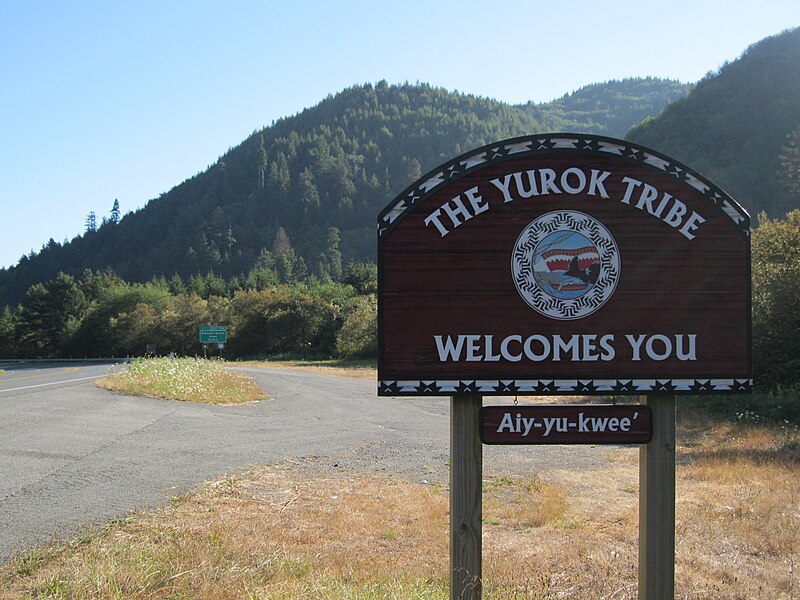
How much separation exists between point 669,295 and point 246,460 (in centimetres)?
762

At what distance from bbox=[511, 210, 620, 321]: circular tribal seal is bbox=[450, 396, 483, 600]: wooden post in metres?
0.67

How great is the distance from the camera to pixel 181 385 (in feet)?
64.7

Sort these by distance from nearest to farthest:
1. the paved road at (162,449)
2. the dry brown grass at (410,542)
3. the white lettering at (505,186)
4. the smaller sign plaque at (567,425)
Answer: the smaller sign plaque at (567,425) → the white lettering at (505,186) → the dry brown grass at (410,542) → the paved road at (162,449)

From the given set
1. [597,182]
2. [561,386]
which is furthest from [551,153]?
[561,386]

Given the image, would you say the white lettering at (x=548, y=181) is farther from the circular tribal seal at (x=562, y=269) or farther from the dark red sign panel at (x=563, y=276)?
the circular tribal seal at (x=562, y=269)

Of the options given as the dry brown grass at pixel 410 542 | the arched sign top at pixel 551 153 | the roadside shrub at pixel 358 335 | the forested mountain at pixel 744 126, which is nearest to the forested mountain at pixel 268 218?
the forested mountain at pixel 744 126

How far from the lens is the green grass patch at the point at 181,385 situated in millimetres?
18859

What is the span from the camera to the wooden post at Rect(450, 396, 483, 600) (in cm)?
372

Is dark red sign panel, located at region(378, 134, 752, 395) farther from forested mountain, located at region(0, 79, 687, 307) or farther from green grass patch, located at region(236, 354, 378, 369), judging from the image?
forested mountain, located at region(0, 79, 687, 307)

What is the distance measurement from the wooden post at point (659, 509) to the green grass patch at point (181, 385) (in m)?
15.9

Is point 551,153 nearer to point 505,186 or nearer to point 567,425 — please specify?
point 505,186

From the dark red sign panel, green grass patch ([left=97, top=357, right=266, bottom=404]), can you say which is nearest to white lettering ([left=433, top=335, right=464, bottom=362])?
the dark red sign panel

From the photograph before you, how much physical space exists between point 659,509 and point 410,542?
2.79 m

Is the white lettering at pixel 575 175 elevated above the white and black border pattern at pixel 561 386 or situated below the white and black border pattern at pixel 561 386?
above
